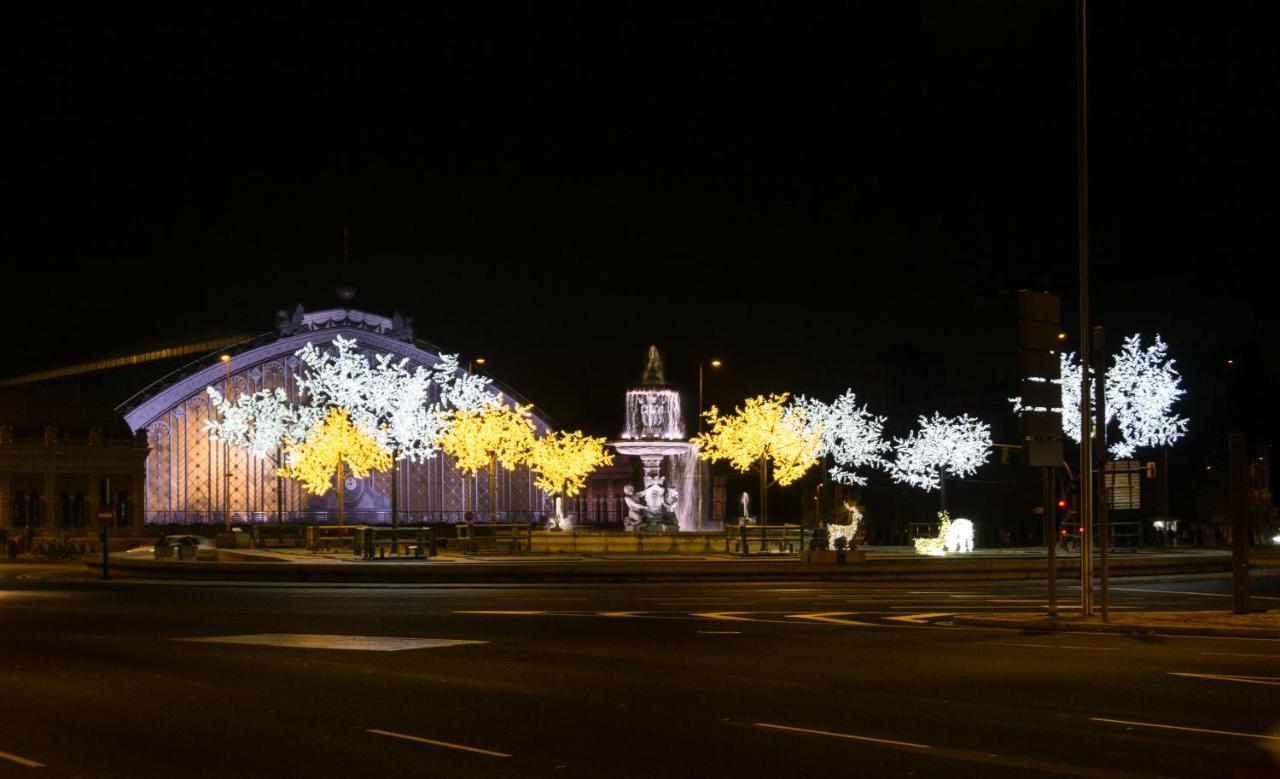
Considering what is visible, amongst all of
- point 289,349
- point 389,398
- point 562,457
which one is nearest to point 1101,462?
point 562,457

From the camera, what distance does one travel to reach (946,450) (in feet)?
257

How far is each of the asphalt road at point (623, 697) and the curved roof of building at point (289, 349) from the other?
57.9m

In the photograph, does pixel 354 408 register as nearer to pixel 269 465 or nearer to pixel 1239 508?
pixel 269 465

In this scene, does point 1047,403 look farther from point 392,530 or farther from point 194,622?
point 392,530

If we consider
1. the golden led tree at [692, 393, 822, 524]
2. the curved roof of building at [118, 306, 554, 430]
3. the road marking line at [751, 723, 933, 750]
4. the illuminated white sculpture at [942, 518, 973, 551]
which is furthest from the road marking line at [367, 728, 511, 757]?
the curved roof of building at [118, 306, 554, 430]

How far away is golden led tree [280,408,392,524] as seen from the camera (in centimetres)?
6041

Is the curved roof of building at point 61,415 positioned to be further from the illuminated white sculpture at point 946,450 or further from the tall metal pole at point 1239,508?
the tall metal pole at point 1239,508

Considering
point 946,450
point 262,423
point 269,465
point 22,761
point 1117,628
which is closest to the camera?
point 22,761

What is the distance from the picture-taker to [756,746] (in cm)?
1097

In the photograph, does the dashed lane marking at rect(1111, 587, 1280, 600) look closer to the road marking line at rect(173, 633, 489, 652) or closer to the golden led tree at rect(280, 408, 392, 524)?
the road marking line at rect(173, 633, 489, 652)

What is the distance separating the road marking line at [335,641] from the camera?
734 inches

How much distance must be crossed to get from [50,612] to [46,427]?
5096 cm

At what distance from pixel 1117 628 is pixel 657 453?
1432 inches

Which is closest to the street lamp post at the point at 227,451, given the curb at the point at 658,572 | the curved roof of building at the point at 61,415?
the curved roof of building at the point at 61,415
